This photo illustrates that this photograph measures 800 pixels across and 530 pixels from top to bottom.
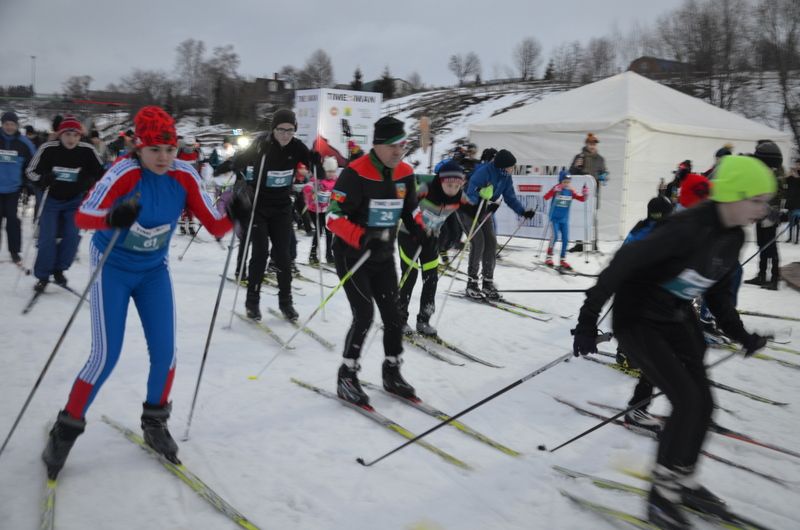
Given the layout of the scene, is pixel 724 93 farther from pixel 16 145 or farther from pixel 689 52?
pixel 16 145

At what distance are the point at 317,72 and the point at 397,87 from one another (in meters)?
20.9

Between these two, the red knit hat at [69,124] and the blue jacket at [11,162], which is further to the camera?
the blue jacket at [11,162]

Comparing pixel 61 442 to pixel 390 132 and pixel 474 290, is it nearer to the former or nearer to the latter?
pixel 390 132

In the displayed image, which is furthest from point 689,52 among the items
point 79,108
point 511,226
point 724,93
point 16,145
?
point 79,108

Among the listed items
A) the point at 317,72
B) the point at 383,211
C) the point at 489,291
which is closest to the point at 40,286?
the point at 383,211

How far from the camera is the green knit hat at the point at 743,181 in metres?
2.39

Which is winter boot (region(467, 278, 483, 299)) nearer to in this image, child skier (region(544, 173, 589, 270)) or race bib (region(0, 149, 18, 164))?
child skier (region(544, 173, 589, 270))

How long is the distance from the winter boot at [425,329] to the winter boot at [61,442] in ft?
11.9

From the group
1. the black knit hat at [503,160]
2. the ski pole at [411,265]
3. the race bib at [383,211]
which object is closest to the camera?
the race bib at [383,211]

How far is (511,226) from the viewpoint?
12641mm

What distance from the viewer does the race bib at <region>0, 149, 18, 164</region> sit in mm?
7570

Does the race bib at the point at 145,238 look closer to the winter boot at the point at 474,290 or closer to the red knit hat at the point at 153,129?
the red knit hat at the point at 153,129

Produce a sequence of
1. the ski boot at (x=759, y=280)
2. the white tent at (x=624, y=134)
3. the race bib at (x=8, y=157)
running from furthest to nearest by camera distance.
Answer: the white tent at (x=624, y=134), the ski boot at (x=759, y=280), the race bib at (x=8, y=157)

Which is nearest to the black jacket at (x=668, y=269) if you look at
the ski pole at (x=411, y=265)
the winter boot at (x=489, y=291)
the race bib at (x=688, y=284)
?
the race bib at (x=688, y=284)
